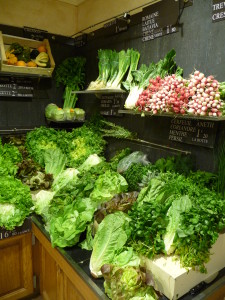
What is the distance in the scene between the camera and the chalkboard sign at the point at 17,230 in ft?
7.87

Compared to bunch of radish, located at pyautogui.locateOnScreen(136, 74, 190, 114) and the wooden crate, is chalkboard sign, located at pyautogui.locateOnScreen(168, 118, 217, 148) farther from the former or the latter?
the wooden crate

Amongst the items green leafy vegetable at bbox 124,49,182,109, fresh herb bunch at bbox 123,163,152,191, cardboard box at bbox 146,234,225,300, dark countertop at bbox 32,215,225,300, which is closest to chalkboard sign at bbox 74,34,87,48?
green leafy vegetable at bbox 124,49,182,109

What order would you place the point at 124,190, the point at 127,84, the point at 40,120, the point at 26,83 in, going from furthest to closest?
the point at 40,120, the point at 26,83, the point at 127,84, the point at 124,190

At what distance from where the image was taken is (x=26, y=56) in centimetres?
344

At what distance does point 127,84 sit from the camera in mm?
2879

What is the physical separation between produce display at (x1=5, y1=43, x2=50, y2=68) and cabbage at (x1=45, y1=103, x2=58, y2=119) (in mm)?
605

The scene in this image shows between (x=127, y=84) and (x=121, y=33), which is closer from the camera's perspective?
(x=127, y=84)

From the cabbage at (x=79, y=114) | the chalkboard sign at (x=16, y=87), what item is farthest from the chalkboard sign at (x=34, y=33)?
the cabbage at (x=79, y=114)

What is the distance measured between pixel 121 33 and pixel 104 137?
1483 millimetres

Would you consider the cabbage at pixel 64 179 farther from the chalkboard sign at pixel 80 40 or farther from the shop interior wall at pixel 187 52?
the chalkboard sign at pixel 80 40

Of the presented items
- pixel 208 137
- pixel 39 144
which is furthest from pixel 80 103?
pixel 208 137

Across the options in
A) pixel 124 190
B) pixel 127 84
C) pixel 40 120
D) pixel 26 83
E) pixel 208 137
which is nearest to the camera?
pixel 208 137

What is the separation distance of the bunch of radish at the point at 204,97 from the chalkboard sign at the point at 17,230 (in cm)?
193

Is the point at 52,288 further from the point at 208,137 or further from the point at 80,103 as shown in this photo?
the point at 80,103
